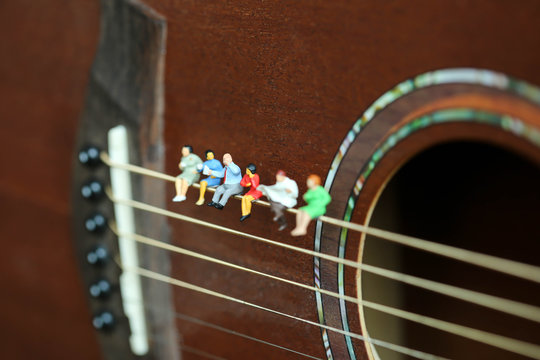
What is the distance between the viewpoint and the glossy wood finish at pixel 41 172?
0.68m

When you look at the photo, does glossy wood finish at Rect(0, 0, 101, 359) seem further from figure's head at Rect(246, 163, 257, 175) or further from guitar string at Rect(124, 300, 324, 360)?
figure's head at Rect(246, 163, 257, 175)

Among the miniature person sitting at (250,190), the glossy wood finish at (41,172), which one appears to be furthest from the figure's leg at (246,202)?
the glossy wood finish at (41,172)

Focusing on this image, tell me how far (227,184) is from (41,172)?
33 cm

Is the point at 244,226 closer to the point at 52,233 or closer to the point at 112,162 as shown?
the point at 112,162

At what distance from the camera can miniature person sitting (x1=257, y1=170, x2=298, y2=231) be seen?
20.3 inches

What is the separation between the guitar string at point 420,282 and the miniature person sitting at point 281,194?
0.04m

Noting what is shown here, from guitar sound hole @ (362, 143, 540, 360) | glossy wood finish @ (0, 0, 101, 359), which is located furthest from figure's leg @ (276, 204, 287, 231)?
glossy wood finish @ (0, 0, 101, 359)

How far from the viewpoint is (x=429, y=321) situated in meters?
0.48

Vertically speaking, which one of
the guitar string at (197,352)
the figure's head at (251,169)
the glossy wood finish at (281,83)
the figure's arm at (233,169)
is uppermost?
the glossy wood finish at (281,83)

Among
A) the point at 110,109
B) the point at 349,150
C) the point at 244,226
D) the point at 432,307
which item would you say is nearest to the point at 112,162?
the point at 110,109

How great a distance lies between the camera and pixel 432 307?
2.13 feet

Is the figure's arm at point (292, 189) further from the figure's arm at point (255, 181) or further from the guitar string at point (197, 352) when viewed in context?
the guitar string at point (197, 352)

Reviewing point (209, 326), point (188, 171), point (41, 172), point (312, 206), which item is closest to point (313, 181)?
point (312, 206)

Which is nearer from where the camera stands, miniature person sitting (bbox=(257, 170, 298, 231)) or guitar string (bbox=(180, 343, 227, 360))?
miniature person sitting (bbox=(257, 170, 298, 231))
